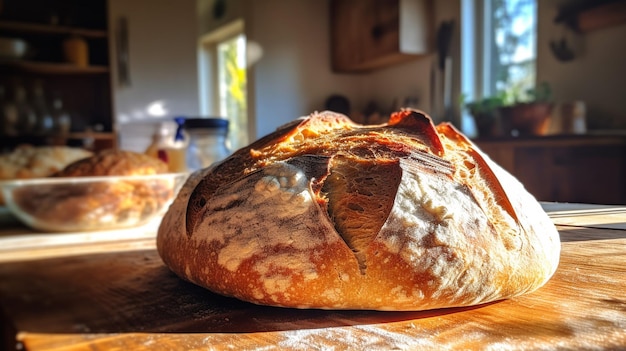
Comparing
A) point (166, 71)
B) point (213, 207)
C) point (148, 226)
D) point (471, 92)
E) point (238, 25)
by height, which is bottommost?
point (148, 226)

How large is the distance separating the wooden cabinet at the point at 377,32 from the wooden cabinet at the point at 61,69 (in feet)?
5.74

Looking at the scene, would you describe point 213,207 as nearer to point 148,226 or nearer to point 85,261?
point 85,261

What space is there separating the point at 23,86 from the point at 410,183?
338 centimetres

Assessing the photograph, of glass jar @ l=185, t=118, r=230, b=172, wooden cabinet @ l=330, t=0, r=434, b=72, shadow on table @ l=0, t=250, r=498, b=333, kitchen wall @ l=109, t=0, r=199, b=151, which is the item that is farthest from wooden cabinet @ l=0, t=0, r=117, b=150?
shadow on table @ l=0, t=250, r=498, b=333

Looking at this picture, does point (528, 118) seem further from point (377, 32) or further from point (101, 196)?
point (101, 196)

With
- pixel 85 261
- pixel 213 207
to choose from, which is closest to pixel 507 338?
pixel 213 207

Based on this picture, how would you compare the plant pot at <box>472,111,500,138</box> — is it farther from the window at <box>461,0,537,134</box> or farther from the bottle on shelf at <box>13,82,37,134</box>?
the bottle on shelf at <box>13,82,37,134</box>

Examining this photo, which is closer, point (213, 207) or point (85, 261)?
point (213, 207)

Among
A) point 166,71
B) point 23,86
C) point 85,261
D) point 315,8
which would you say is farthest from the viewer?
point 315,8

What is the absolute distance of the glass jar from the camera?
4.62 ft

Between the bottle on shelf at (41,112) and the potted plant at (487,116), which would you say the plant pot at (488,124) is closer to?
the potted plant at (487,116)

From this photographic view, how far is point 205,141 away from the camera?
146 centimetres

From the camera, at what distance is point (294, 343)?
49cm

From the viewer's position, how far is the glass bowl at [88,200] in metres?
1.09
